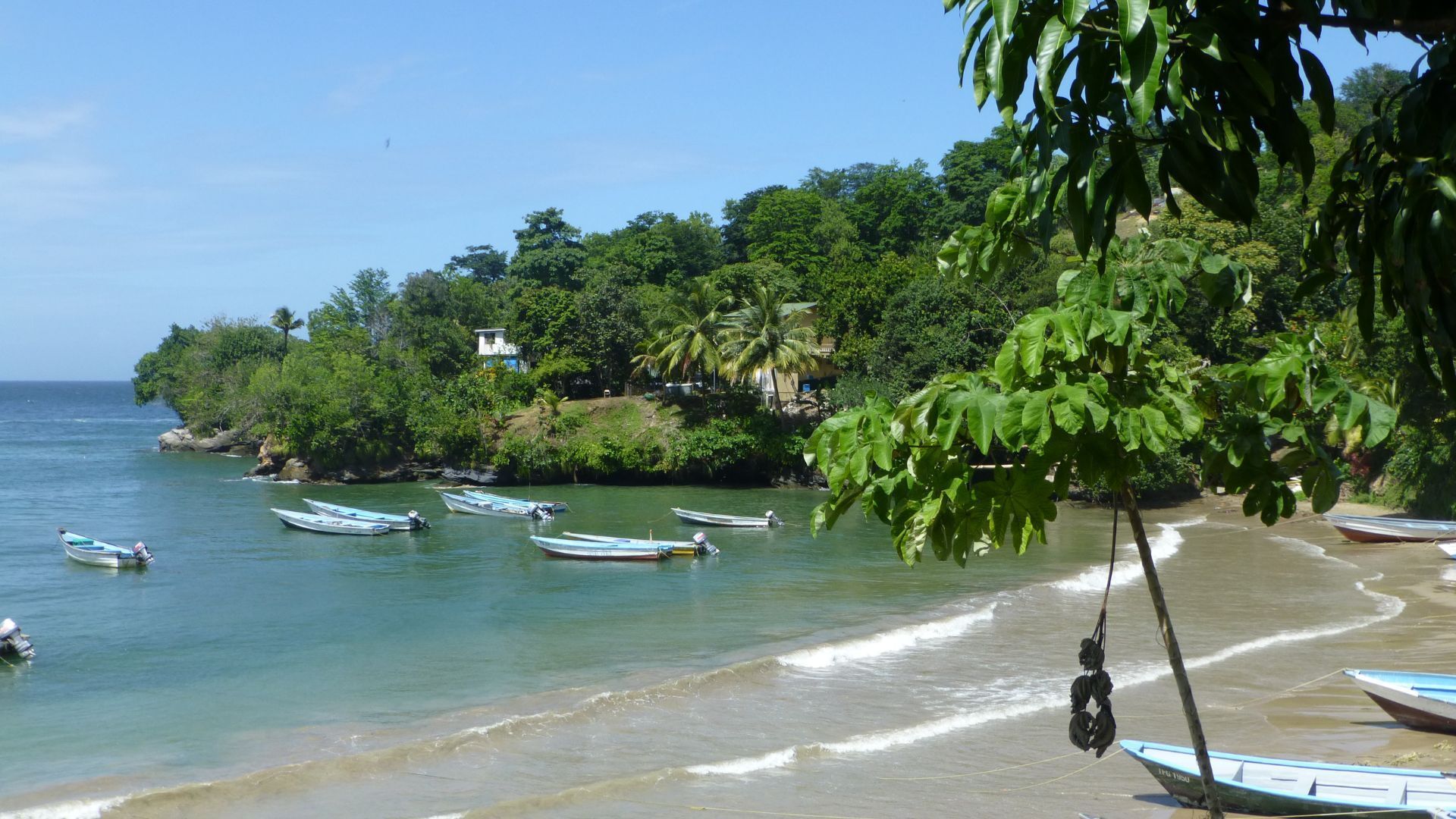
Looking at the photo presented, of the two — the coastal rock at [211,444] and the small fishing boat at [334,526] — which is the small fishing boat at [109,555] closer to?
the small fishing boat at [334,526]

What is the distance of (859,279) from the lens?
4497cm

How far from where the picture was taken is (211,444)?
233ft

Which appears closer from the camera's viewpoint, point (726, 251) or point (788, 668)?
point (788, 668)

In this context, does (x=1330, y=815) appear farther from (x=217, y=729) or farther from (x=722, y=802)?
(x=217, y=729)

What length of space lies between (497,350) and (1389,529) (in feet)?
152

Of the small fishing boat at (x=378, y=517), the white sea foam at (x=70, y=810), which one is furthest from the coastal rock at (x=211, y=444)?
the white sea foam at (x=70, y=810)

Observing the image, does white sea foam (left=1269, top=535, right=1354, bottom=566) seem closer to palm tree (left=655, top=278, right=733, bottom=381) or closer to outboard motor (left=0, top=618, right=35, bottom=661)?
palm tree (left=655, top=278, right=733, bottom=381)

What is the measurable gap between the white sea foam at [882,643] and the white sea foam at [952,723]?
362 centimetres

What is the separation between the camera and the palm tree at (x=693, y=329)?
4553 cm

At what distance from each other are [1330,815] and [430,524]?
1297 inches

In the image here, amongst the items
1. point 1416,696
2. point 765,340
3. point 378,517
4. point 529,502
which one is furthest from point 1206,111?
point 765,340

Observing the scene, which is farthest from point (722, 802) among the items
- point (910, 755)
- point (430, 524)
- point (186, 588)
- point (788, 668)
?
point (430, 524)

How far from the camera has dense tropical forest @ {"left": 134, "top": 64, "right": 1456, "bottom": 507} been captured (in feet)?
121

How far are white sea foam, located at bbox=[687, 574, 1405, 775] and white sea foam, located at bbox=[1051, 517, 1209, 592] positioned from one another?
3.23 m
